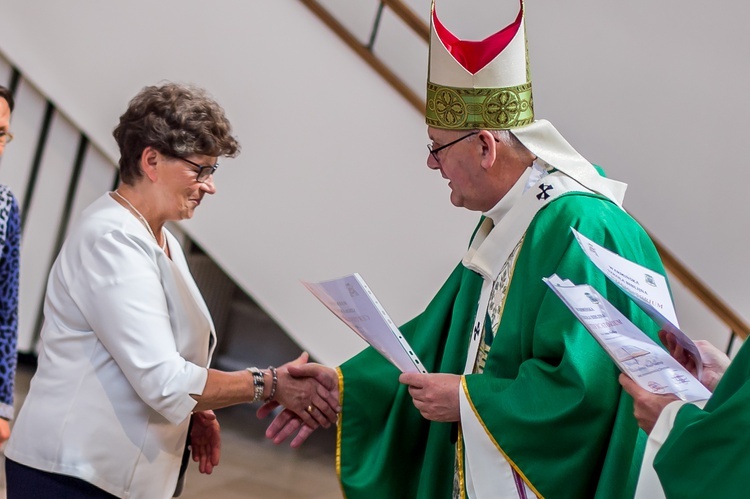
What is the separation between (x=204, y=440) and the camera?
256 centimetres

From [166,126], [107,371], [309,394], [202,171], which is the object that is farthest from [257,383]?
[166,126]

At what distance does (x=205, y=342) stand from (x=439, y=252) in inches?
101

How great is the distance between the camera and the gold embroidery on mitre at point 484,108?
2248 mm

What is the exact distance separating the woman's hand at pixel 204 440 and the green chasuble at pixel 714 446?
136cm

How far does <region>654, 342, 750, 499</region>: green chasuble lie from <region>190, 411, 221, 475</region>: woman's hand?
1.36 m

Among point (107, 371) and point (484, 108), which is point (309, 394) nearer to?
point (107, 371)

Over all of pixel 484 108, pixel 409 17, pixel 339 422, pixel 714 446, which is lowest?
pixel 339 422

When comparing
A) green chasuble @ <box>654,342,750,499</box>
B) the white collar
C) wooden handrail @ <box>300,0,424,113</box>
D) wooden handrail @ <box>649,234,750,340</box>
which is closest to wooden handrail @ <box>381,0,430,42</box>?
wooden handrail @ <box>300,0,424,113</box>

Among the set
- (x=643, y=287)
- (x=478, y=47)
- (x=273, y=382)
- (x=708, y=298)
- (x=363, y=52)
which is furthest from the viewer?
(x=363, y=52)

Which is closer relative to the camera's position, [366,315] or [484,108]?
[366,315]

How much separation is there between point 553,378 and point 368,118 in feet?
10.1

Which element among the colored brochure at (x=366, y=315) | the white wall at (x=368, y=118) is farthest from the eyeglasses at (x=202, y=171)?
the white wall at (x=368, y=118)

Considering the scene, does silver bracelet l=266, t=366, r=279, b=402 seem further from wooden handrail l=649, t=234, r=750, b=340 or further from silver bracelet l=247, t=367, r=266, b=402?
wooden handrail l=649, t=234, r=750, b=340

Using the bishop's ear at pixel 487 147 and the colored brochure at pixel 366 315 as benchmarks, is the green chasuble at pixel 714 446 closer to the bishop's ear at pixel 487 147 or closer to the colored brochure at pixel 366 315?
the colored brochure at pixel 366 315
